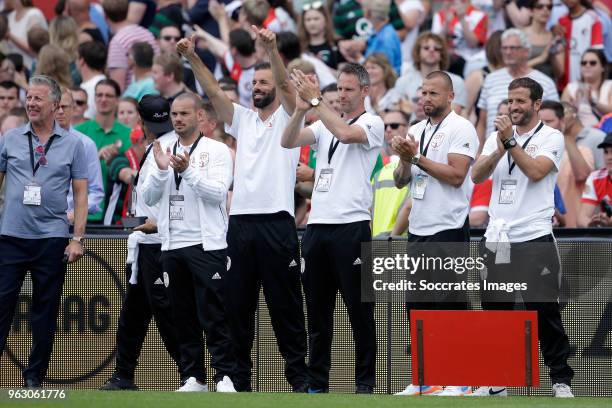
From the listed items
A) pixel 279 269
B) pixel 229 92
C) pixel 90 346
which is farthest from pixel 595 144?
pixel 90 346

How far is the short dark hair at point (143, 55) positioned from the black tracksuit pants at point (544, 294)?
6.83 m

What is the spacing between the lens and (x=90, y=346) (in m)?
12.0

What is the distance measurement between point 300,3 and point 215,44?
62.2 inches

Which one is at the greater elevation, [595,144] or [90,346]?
[595,144]

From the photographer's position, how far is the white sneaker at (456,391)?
10.7 meters

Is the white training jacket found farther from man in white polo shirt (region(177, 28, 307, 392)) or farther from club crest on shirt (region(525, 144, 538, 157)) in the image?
club crest on shirt (region(525, 144, 538, 157))

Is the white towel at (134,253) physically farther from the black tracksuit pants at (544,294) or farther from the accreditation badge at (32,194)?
the black tracksuit pants at (544,294)

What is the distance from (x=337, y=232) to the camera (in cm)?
1091

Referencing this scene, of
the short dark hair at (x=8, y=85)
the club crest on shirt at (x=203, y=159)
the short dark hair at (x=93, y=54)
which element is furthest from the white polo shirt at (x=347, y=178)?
the short dark hair at (x=93, y=54)

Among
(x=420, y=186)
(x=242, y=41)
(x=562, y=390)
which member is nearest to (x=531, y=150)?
(x=420, y=186)

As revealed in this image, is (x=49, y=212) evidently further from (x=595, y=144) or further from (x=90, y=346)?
(x=595, y=144)

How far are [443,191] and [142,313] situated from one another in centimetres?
282

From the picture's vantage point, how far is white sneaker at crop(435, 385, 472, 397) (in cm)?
1068

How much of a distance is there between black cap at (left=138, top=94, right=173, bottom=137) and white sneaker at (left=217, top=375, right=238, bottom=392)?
2.24m
